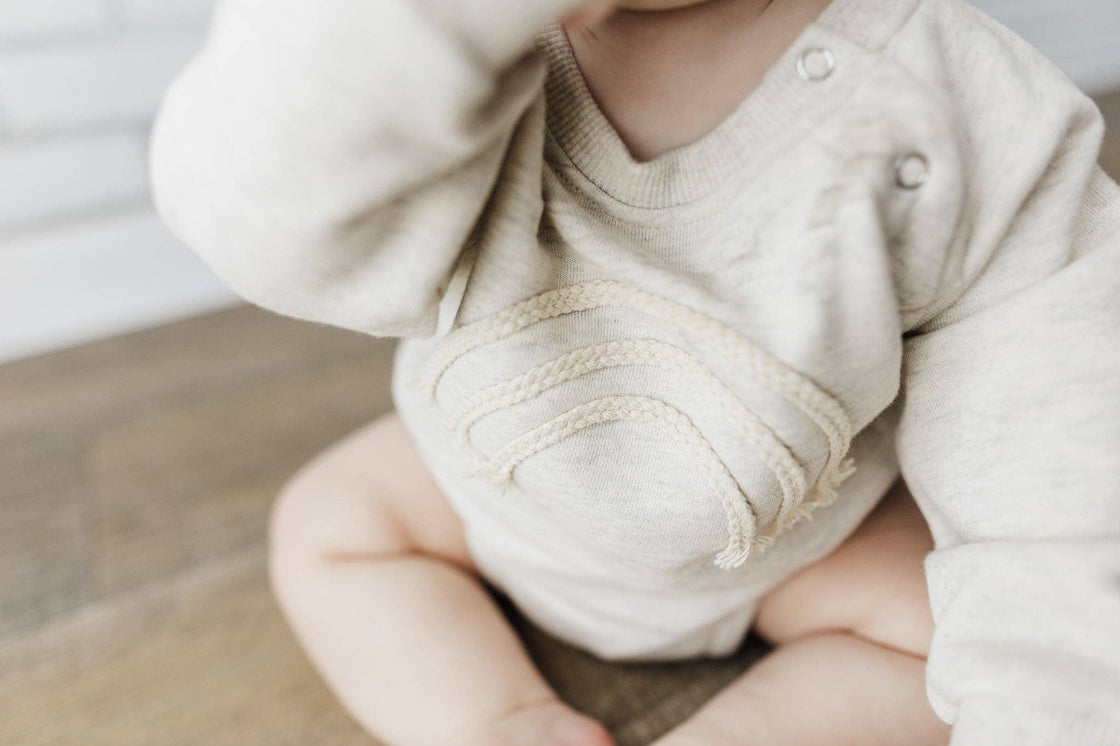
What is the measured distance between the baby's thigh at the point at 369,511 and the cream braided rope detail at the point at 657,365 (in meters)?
0.20

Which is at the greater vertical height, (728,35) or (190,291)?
(728,35)

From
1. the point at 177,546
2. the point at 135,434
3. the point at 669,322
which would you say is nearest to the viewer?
the point at 669,322

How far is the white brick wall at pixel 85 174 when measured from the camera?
2.76ft

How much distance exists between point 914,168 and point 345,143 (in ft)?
0.67

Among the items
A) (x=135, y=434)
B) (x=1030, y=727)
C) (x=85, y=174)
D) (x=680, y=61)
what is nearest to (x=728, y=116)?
(x=680, y=61)

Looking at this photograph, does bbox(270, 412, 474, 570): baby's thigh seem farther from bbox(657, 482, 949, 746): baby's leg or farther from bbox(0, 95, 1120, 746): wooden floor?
bbox(657, 482, 949, 746): baby's leg

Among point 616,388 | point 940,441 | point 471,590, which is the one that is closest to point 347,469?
point 471,590

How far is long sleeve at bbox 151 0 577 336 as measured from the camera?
246 millimetres

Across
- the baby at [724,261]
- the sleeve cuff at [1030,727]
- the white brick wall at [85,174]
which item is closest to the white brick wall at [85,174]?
the white brick wall at [85,174]

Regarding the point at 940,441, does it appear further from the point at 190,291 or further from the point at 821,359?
the point at 190,291

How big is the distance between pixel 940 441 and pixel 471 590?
30 centimetres

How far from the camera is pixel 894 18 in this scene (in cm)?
33

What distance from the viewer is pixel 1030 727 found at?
309 millimetres

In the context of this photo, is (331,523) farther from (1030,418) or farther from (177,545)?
(1030,418)
